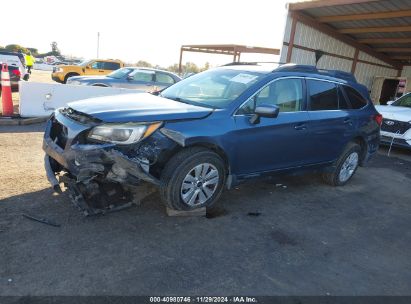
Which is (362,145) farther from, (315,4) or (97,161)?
(315,4)

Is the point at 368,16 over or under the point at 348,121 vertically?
over

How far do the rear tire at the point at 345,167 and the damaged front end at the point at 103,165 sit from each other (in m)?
3.22

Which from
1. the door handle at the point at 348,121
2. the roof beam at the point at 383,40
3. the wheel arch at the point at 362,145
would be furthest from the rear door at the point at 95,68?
the door handle at the point at 348,121

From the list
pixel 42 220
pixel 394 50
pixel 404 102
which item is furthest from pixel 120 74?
pixel 394 50

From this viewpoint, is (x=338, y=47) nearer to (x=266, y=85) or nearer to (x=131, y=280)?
(x=266, y=85)

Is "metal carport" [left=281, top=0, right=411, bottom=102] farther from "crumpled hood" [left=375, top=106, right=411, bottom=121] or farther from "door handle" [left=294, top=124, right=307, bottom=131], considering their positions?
"door handle" [left=294, top=124, right=307, bottom=131]

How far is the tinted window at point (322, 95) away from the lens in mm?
5105

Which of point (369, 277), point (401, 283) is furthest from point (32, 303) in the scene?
point (401, 283)

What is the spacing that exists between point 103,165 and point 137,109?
0.72m

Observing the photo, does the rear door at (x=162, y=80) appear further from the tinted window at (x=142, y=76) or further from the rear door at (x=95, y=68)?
the rear door at (x=95, y=68)

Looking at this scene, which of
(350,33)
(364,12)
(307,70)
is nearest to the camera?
(307,70)

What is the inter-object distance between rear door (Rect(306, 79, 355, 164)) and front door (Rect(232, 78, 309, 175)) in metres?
0.18

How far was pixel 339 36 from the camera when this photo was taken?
15711 millimetres

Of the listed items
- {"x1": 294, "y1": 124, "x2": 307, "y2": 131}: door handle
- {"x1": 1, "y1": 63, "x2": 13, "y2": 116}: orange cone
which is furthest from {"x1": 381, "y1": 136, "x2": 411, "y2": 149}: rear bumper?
{"x1": 1, "y1": 63, "x2": 13, "y2": 116}: orange cone
